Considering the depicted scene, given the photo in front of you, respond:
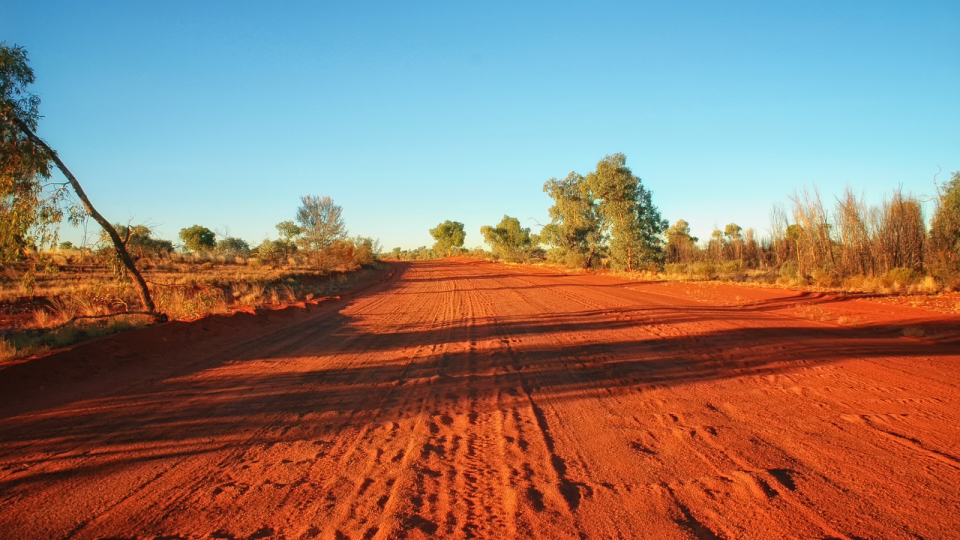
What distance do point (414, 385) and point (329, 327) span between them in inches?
236

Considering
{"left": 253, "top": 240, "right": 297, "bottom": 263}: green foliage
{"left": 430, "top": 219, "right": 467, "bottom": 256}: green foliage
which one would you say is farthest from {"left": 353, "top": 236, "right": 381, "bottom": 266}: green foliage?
{"left": 430, "top": 219, "right": 467, "bottom": 256}: green foliage

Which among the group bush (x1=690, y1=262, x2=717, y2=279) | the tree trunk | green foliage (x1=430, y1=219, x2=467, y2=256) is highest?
green foliage (x1=430, y1=219, x2=467, y2=256)

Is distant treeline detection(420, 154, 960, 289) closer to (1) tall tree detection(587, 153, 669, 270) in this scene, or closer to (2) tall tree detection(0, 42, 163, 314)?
(1) tall tree detection(587, 153, 669, 270)

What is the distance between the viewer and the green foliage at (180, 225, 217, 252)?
46.1 meters

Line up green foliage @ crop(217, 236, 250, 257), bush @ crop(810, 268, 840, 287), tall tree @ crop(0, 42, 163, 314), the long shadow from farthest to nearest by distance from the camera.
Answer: green foliage @ crop(217, 236, 250, 257) < bush @ crop(810, 268, 840, 287) < tall tree @ crop(0, 42, 163, 314) < the long shadow

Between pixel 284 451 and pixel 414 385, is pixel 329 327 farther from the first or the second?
pixel 284 451

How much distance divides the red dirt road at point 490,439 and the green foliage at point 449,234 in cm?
8928

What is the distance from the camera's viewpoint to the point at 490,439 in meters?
4.59

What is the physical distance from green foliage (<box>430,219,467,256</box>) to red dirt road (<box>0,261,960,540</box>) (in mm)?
89278

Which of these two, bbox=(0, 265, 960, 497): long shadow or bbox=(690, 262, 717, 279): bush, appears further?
bbox=(690, 262, 717, 279): bush

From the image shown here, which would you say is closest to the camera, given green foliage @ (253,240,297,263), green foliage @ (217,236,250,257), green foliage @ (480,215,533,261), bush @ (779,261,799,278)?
bush @ (779,261,799,278)

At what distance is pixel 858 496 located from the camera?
3393 mm

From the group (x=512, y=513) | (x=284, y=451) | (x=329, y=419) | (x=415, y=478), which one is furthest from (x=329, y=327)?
(x=512, y=513)

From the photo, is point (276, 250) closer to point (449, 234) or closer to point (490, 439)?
point (490, 439)
